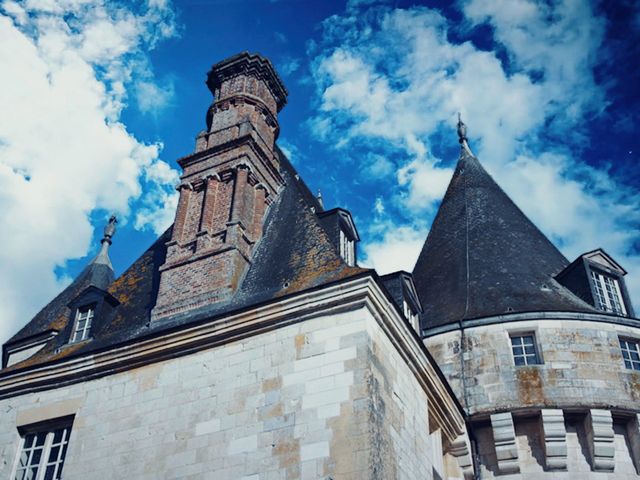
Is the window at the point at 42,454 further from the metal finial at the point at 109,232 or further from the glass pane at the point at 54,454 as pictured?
the metal finial at the point at 109,232

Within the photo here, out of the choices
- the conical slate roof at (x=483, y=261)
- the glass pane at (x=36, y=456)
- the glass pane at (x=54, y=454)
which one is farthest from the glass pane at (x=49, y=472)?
the conical slate roof at (x=483, y=261)

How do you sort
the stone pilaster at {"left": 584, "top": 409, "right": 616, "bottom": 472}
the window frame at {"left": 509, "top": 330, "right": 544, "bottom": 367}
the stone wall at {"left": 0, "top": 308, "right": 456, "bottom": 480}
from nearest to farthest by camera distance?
the stone wall at {"left": 0, "top": 308, "right": 456, "bottom": 480} → the stone pilaster at {"left": 584, "top": 409, "right": 616, "bottom": 472} → the window frame at {"left": 509, "top": 330, "right": 544, "bottom": 367}

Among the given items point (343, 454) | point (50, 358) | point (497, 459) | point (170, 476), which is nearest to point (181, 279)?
point (50, 358)

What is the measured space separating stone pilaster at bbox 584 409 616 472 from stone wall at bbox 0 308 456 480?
2.68 meters

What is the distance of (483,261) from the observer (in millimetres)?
14656

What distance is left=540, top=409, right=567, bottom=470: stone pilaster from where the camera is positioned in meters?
11.4

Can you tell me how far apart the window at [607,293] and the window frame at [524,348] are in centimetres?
161

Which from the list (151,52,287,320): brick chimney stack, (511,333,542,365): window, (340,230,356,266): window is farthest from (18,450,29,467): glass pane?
(511,333,542,365): window

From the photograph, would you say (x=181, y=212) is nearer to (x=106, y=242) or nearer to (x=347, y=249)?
(x=347, y=249)

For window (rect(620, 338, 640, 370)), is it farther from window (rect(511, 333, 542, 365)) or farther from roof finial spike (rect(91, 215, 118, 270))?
roof finial spike (rect(91, 215, 118, 270))

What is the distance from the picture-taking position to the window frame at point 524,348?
12506 millimetres

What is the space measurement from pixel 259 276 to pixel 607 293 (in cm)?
692

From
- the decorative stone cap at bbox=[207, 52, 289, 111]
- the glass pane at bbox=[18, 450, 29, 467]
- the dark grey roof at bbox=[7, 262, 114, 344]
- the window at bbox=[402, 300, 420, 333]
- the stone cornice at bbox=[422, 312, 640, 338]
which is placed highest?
the decorative stone cap at bbox=[207, 52, 289, 111]

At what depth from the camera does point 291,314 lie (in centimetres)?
938
